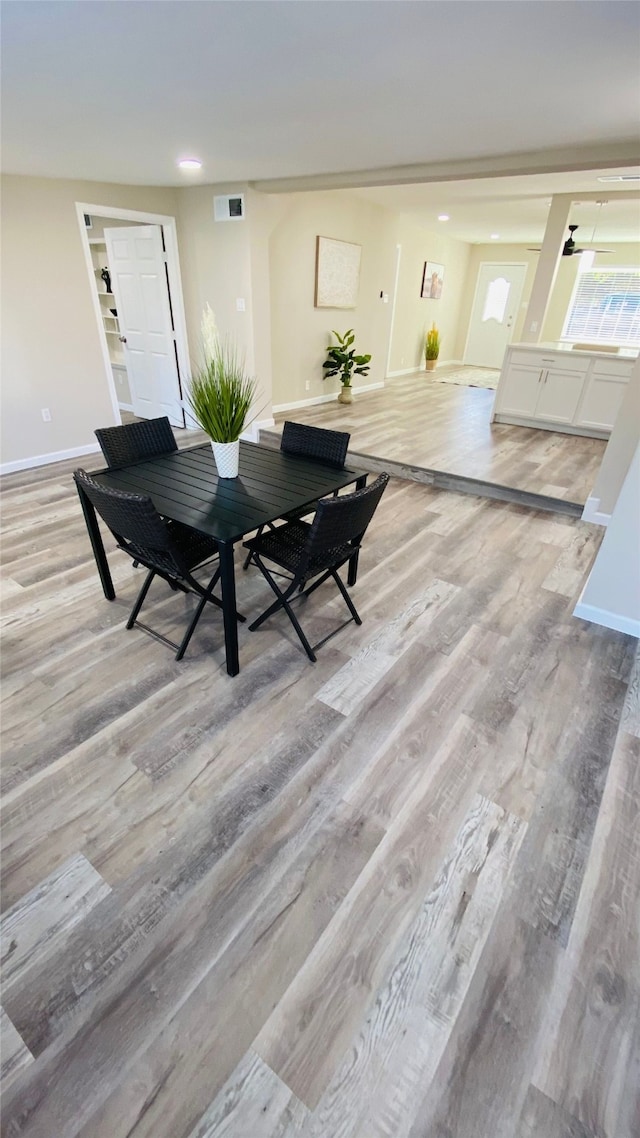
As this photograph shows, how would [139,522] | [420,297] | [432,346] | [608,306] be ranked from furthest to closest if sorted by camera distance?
[432,346] < [420,297] < [608,306] < [139,522]

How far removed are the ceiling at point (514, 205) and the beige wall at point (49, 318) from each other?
2868mm

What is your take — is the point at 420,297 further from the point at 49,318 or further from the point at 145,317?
the point at 49,318

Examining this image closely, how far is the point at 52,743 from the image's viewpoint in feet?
5.94

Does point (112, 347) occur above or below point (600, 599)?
above

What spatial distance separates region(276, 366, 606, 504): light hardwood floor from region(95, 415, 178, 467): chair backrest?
2.39m

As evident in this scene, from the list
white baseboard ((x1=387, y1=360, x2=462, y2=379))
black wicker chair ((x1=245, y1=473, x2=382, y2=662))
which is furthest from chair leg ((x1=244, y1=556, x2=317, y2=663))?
white baseboard ((x1=387, y1=360, x2=462, y2=379))

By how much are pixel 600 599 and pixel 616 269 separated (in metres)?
8.35

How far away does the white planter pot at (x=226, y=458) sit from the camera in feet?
7.71

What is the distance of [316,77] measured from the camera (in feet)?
6.59

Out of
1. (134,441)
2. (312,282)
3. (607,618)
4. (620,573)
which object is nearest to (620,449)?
(620,573)

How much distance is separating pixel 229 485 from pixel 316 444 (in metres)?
0.65

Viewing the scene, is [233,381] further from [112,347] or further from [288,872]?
[112,347]

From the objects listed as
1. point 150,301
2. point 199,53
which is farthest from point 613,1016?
point 150,301

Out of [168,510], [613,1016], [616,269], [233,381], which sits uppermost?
[616,269]
